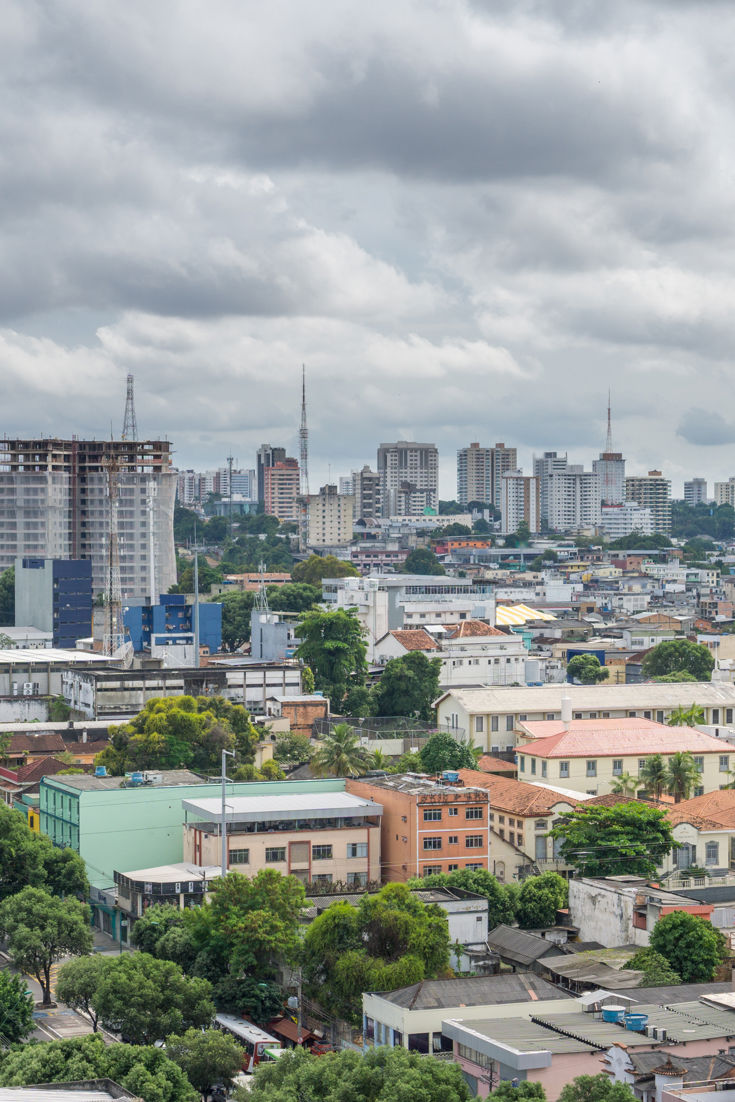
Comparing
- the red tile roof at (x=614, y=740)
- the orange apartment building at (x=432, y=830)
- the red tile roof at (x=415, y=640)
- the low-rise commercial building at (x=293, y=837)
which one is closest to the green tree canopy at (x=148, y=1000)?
the low-rise commercial building at (x=293, y=837)

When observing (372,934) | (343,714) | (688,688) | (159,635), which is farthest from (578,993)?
(159,635)

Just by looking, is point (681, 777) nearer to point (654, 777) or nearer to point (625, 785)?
point (654, 777)

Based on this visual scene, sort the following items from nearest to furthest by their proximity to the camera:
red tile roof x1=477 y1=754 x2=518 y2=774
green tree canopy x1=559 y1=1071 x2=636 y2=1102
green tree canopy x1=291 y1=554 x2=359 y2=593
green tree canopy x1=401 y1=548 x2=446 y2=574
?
green tree canopy x1=559 y1=1071 x2=636 y2=1102 < red tile roof x1=477 y1=754 x2=518 y2=774 < green tree canopy x1=291 y1=554 x2=359 y2=593 < green tree canopy x1=401 y1=548 x2=446 y2=574

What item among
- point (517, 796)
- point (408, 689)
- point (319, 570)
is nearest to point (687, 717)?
point (408, 689)

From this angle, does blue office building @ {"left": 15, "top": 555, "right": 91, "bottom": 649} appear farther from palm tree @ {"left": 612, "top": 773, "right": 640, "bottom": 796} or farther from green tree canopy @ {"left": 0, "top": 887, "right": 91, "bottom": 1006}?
green tree canopy @ {"left": 0, "top": 887, "right": 91, "bottom": 1006}

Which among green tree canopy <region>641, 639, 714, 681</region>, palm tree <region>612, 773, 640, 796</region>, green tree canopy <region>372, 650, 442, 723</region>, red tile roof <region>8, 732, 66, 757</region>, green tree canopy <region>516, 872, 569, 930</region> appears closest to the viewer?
green tree canopy <region>516, 872, 569, 930</region>

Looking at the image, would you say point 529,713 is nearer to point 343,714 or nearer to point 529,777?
point 529,777

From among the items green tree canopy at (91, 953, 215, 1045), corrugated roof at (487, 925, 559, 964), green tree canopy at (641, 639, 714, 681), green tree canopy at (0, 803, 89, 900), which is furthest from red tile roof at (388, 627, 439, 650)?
green tree canopy at (91, 953, 215, 1045)
